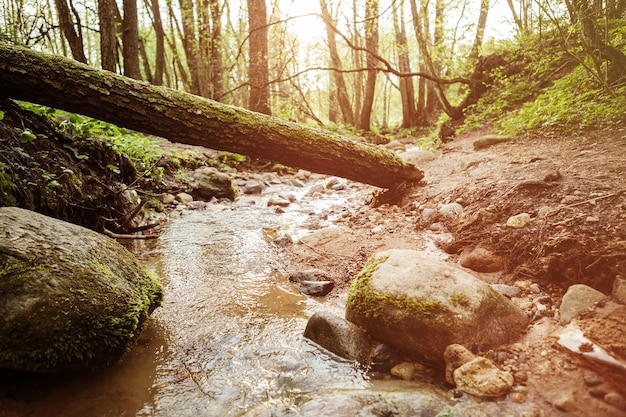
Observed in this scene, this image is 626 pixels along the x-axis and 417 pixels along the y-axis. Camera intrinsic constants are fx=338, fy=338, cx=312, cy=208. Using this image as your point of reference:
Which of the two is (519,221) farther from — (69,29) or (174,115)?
(69,29)

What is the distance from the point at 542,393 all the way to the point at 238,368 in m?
1.61

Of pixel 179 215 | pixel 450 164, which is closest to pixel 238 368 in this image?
pixel 179 215

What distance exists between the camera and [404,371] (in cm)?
193

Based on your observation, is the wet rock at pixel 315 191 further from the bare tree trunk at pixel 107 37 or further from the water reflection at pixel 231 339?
the bare tree trunk at pixel 107 37

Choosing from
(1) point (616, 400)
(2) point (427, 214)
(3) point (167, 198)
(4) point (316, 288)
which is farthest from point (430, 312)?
(3) point (167, 198)

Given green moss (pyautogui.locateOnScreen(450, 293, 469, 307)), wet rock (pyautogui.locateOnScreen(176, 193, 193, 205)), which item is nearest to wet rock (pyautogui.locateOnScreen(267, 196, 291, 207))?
wet rock (pyautogui.locateOnScreen(176, 193, 193, 205))

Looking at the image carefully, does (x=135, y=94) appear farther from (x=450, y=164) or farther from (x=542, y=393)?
(x=450, y=164)

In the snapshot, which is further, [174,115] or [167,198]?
[167,198]

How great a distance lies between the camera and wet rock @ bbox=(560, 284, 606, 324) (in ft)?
6.44

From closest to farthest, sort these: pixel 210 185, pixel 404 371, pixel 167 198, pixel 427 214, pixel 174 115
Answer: pixel 404 371 → pixel 174 115 → pixel 427 214 → pixel 167 198 → pixel 210 185

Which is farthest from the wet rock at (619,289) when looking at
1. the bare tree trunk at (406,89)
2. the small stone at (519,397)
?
the bare tree trunk at (406,89)

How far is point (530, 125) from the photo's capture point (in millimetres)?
5602

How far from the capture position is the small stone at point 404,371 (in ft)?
6.25

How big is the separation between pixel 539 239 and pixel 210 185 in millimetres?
5584
